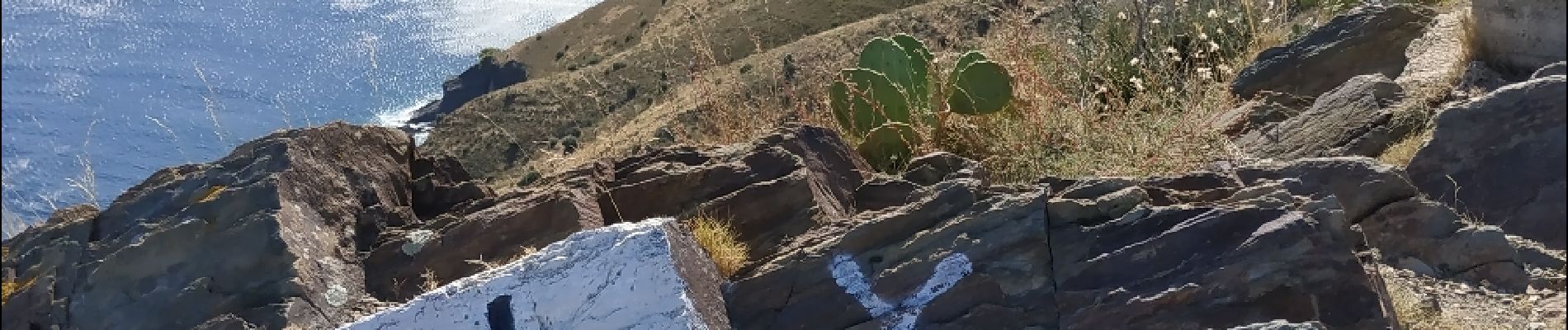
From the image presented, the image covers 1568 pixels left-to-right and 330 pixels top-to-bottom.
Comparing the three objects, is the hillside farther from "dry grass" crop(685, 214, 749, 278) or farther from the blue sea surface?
the blue sea surface

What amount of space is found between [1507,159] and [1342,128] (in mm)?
702

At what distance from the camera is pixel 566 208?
398 centimetres

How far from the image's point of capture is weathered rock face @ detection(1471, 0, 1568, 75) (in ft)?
15.9

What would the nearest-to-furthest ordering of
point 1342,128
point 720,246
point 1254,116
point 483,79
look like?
point 720,246 → point 1342,128 → point 1254,116 → point 483,79

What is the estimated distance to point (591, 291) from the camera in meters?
3.21

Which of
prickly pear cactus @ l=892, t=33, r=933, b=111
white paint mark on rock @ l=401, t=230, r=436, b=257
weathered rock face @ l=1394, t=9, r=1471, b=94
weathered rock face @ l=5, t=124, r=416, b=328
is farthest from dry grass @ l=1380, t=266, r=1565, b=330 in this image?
weathered rock face @ l=5, t=124, r=416, b=328

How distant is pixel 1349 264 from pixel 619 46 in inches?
1799

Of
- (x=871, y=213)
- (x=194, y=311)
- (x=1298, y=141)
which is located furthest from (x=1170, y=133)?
(x=194, y=311)

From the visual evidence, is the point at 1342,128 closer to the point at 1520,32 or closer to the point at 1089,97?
the point at 1520,32

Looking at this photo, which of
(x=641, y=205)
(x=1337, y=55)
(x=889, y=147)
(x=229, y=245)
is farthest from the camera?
(x=1337, y=55)

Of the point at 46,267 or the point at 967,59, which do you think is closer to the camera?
the point at 46,267

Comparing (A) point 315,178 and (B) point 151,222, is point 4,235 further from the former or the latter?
(A) point 315,178

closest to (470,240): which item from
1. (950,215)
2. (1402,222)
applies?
(950,215)

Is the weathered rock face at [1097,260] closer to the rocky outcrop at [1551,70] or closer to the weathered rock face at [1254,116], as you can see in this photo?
the rocky outcrop at [1551,70]
